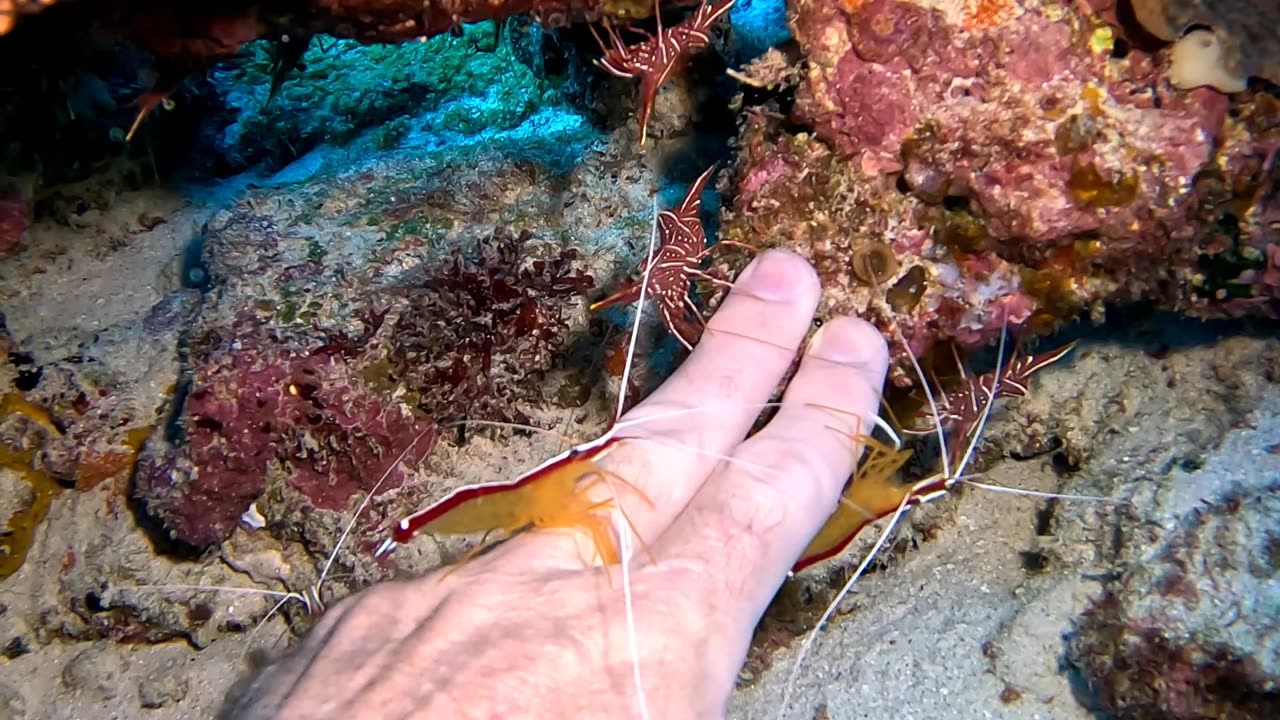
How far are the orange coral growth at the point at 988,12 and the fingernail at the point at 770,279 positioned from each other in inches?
36.2

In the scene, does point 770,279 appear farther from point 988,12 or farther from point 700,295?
point 988,12

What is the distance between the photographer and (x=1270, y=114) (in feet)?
8.41

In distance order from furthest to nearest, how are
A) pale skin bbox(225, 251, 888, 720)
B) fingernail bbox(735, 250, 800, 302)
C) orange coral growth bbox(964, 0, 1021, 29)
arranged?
1. fingernail bbox(735, 250, 800, 302)
2. orange coral growth bbox(964, 0, 1021, 29)
3. pale skin bbox(225, 251, 888, 720)

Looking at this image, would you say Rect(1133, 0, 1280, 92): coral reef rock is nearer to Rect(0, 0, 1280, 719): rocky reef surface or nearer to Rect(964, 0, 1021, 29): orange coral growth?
Rect(0, 0, 1280, 719): rocky reef surface

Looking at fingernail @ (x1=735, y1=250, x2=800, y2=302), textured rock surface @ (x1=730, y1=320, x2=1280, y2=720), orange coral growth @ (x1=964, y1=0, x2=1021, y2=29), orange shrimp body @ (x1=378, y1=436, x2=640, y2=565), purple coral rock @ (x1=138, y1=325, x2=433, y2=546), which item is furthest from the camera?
purple coral rock @ (x1=138, y1=325, x2=433, y2=546)

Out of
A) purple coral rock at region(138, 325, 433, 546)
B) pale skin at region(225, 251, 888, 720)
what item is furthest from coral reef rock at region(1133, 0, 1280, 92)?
purple coral rock at region(138, 325, 433, 546)

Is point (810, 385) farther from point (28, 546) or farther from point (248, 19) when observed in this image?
point (28, 546)

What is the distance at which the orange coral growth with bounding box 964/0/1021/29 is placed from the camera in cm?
239

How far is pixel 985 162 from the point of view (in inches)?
97.7

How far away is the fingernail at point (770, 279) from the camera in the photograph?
249 centimetres

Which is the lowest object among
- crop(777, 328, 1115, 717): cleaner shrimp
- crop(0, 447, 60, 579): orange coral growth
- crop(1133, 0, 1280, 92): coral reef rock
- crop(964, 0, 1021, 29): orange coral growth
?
crop(0, 447, 60, 579): orange coral growth

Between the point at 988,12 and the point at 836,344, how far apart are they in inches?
44.5

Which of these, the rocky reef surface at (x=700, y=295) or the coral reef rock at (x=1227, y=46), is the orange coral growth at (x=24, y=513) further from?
the coral reef rock at (x=1227, y=46)

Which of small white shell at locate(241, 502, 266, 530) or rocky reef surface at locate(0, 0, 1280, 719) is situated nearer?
rocky reef surface at locate(0, 0, 1280, 719)
